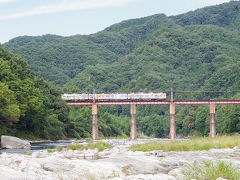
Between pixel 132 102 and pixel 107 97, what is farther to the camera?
pixel 107 97

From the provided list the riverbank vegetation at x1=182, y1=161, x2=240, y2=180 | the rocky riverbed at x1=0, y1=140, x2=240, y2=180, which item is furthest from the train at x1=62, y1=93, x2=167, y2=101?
the riverbank vegetation at x1=182, y1=161, x2=240, y2=180

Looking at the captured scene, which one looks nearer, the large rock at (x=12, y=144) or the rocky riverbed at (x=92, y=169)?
the rocky riverbed at (x=92, y=169)

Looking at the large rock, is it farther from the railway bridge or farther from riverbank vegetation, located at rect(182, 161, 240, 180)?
the railway bridge

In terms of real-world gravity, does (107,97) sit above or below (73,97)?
below

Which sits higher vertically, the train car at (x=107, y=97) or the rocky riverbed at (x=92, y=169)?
the rocky riverbed at (x=92, y=169)

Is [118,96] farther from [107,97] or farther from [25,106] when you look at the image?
[25,106]

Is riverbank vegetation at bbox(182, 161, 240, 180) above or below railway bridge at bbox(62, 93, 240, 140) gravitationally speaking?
above

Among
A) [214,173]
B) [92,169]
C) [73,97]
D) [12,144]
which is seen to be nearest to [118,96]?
[73,97]

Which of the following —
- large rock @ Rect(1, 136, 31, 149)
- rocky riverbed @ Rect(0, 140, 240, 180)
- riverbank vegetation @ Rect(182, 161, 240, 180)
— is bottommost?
large rock @ Rect(1, 136, 31, 149)

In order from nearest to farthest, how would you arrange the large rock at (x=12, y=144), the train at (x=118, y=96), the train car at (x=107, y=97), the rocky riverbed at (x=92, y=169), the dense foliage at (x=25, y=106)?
the rocky riverbed at (x=92, y=169) < the large rock at (x=12, y=144) < the dense foliage at (x=25, y=106) < the train car at (x=107, y=97) < the train at (x=118, y=96)

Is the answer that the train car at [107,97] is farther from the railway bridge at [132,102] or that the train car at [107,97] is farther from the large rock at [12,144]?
the large rock at [12,144]

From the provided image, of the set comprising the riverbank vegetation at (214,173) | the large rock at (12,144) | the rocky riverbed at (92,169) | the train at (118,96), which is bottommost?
the large rock at (12,144)

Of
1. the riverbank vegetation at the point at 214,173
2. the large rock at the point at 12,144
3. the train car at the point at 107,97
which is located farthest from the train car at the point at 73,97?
the riverbank vegetation at the point at 214,173

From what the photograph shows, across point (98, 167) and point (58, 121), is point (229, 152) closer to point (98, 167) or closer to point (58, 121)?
point (98, 167)
